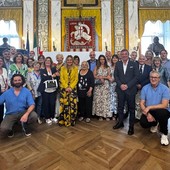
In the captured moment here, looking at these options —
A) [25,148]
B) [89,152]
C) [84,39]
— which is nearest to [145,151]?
[89,152]

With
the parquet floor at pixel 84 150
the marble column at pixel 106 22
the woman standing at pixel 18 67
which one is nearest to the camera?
the parquet floor at pixel 84 150

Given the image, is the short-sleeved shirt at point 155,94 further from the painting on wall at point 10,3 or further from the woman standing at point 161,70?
the painting on wall at point 10,3

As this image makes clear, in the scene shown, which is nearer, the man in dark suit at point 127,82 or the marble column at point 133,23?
the man in dark suit at point 127,82

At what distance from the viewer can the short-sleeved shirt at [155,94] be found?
2660 millimetres

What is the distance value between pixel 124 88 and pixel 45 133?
1491mm

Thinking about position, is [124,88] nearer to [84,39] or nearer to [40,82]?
[40,82]

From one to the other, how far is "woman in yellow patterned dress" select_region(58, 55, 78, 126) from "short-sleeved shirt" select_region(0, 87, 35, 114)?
2.30 feet

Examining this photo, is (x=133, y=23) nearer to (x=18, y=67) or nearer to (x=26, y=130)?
(x=18, y=67)

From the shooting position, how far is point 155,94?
8.86ft

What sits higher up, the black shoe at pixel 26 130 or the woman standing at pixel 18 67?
the woman standing at pixel 18 67

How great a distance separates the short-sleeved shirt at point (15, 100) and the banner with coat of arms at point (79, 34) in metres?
4.57

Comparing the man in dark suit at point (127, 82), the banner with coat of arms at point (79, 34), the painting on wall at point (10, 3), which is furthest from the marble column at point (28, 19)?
the man in dark suit at point (127, 82)

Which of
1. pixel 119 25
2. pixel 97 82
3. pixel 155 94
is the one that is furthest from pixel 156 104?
pixel 119 25

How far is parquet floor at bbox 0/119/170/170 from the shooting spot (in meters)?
1.98
